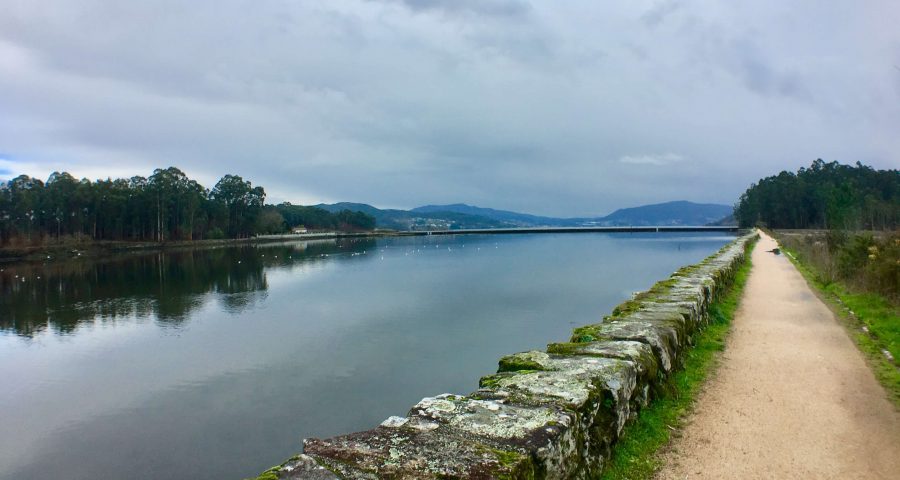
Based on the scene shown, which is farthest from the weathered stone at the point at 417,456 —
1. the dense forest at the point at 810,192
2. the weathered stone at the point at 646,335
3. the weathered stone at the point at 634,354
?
the dense forest at the point at 810,192

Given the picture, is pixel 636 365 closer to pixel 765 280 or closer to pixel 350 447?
pixel 350 447

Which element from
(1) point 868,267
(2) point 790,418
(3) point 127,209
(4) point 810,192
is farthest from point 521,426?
(4) point 810,192

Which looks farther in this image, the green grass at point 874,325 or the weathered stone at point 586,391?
the green grass at point 874,325

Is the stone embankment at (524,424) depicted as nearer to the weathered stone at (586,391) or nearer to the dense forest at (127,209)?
the weathered stone at (586,391)

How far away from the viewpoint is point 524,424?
9.92 ft

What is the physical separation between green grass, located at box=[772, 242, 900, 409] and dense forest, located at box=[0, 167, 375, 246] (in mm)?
79487

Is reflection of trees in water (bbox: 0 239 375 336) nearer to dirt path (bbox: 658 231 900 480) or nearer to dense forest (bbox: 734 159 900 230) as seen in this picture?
dirt path (bbox: 658 231 900 480)

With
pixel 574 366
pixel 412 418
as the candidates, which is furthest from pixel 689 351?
pixel 412 418

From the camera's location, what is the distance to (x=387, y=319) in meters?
17.8

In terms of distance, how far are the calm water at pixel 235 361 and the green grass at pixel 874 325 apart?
240 inches

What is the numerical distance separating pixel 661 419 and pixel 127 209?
283 ft

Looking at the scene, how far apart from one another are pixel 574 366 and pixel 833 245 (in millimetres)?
23148

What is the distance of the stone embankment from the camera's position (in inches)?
100.0

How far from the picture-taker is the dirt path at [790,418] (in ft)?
12.7
